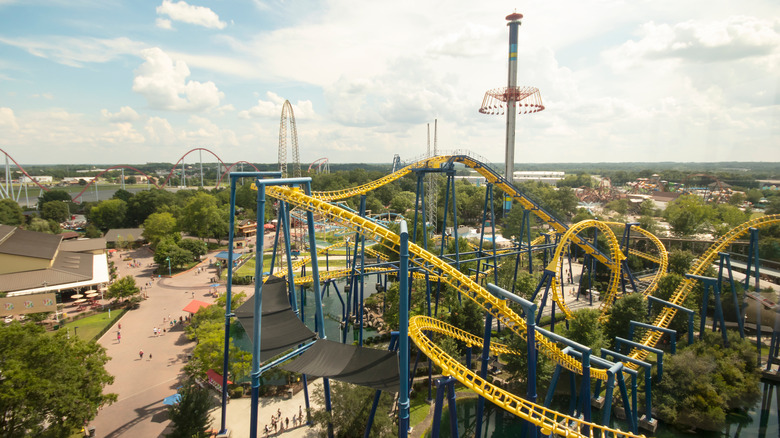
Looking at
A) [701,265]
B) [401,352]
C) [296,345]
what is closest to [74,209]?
[296,345]

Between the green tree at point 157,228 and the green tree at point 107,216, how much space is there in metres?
16.9

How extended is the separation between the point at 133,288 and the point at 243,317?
20201 mm

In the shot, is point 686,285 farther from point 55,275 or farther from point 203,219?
point 203,219

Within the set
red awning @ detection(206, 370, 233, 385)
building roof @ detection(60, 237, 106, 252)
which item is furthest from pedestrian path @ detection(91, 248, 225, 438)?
building roof @ detection(60, 237, 106, 252)

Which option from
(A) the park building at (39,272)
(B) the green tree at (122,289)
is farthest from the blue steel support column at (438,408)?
(A) the park building at (39,272)

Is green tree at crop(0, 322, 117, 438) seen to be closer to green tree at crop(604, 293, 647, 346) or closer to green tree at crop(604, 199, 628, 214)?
green tree at crop(604, 293, 647, 346)

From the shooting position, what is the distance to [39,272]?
100 ft

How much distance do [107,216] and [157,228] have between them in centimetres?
2012

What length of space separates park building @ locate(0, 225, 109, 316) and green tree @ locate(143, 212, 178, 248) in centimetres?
1010

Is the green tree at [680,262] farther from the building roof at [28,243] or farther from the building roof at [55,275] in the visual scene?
the building roof at [28,243]

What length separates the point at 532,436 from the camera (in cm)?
1077

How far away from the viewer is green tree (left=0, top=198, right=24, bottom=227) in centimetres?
5183

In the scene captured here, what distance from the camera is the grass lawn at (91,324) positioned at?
2419 cm

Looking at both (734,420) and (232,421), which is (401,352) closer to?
(232,421)
